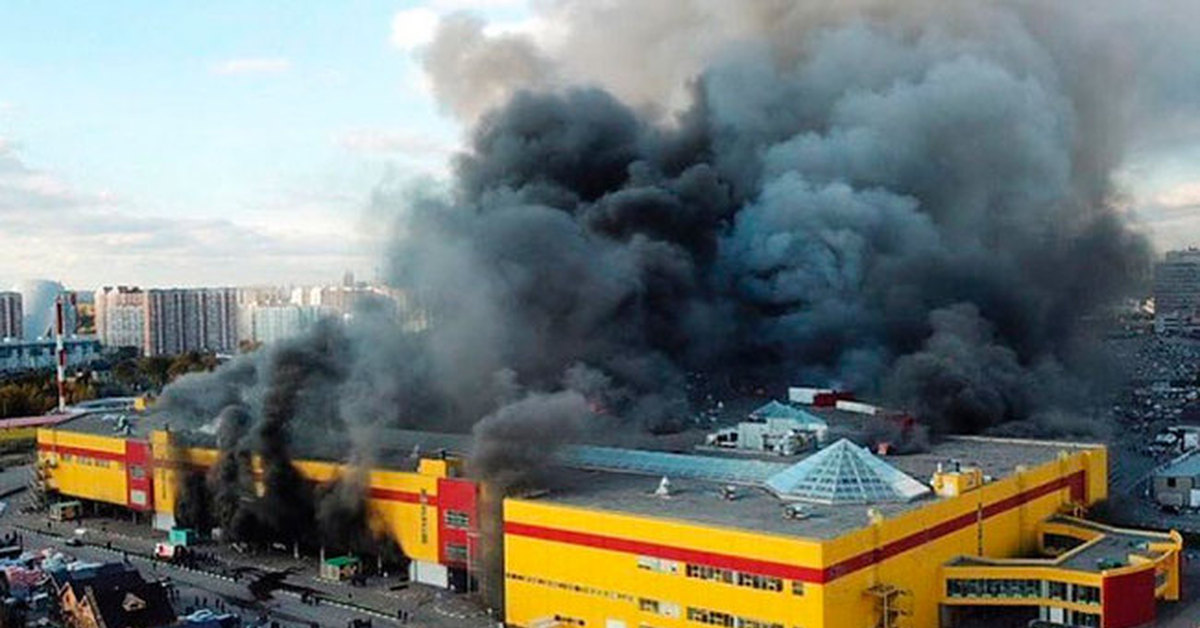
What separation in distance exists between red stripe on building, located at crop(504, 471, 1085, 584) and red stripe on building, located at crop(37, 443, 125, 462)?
54.5ft

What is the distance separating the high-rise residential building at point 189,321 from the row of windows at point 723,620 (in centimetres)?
9594

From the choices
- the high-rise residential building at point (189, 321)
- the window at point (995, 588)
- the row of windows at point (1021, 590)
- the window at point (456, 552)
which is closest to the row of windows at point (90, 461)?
the window at point (456, 552)

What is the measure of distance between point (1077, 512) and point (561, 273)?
16.8m

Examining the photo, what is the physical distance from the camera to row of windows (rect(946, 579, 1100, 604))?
20.8 metres

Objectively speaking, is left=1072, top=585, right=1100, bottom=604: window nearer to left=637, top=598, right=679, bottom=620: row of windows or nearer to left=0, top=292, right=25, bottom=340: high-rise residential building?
left=637, top=598, right=679, bottom=620: row of windows

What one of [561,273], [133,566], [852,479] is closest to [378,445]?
[133,566]

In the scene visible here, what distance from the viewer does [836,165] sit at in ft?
140

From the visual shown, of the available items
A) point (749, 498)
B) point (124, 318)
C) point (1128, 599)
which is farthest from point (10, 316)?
point (1128, 599)

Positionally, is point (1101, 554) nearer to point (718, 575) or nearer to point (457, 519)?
point (718, 575)

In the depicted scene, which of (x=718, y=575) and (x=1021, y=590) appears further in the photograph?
(x=1021, y=590)

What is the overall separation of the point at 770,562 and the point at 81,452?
2464 cm

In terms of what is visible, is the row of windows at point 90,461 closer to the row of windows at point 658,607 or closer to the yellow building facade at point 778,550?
the yellow building facade at point 778,550

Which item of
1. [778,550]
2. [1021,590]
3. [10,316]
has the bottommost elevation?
[1021,590]

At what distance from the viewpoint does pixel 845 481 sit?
22.7 metres
